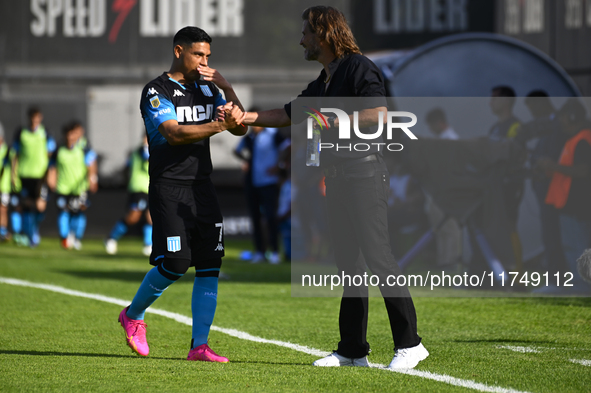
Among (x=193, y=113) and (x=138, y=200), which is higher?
(x=193, y=113)

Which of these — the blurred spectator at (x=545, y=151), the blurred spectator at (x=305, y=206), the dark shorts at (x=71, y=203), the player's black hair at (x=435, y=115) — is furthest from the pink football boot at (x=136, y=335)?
the dark shorts at (x=71, y=203)

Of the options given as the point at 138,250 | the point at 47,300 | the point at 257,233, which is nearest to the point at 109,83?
the point at 138,250

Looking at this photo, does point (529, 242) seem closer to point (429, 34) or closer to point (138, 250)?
point (429, 34)

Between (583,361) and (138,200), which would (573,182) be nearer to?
(583,361)

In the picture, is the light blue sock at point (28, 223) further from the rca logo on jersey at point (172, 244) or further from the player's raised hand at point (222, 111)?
the player's raised hand at point (222, 111)

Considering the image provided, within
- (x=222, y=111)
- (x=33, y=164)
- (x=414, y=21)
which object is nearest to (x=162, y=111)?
(x=222, y=111)

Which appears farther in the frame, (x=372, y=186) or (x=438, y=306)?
(x=438, y=306)

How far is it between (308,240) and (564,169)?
4.91 metres

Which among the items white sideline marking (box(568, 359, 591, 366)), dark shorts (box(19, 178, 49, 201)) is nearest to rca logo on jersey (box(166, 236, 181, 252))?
white sideline marking (box(568, 359, 591, 366))

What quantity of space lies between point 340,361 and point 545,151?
14.5 ft

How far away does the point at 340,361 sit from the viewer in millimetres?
4723

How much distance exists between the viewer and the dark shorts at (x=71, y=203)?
1407 centimetres

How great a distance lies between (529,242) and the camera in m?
8.30

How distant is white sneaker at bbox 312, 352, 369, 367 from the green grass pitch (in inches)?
4.4
